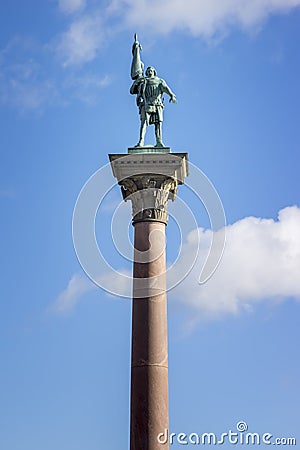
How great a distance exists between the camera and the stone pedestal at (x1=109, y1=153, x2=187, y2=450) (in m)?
24.2

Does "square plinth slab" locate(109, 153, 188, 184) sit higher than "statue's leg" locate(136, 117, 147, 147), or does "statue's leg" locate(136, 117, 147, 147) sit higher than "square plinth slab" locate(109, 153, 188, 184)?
"statue's leg" locate(136, 117, 147, 147)

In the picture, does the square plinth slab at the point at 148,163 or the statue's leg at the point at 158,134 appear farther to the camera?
the statue's leg at the point at 158,134

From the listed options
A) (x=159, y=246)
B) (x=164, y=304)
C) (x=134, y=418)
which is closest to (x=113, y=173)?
(x=159, y=246)

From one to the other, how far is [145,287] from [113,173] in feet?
16.9

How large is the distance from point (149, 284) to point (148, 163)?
504 centimetres

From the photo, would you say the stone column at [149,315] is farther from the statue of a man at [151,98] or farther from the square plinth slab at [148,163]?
the statue of a man at [151,98]

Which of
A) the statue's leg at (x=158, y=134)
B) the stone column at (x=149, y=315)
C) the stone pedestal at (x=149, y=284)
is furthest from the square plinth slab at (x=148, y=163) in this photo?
the statue's leg at (x=158, y=134)

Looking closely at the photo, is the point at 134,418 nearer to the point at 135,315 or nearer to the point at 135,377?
the point at 135,377

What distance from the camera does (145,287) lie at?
85.5ft

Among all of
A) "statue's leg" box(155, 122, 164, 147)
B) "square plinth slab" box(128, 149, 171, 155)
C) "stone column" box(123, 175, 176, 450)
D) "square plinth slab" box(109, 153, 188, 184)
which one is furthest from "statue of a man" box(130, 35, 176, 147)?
"stone column" box(123, 175, 176, 450)

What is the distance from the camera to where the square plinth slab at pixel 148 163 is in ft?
90.4

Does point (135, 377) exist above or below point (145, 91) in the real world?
below

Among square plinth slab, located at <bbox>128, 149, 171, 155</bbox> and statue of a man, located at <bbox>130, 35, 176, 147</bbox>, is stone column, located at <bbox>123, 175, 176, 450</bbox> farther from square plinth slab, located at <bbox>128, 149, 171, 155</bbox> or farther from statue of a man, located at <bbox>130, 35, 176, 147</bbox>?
statue of a man, located at <bbox>130, 35, 176, 147</bbox>

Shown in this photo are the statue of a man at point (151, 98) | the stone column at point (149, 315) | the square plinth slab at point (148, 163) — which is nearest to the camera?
the stone column at point (149, 315)
